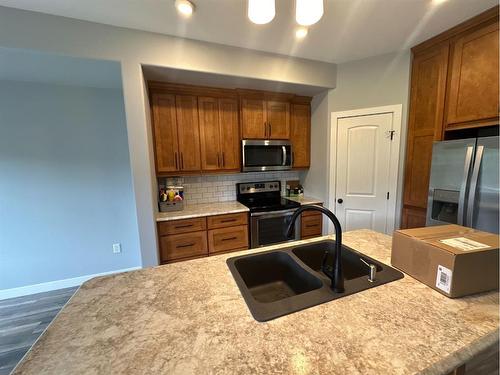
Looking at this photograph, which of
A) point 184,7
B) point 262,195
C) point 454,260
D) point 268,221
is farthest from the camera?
point 262,195

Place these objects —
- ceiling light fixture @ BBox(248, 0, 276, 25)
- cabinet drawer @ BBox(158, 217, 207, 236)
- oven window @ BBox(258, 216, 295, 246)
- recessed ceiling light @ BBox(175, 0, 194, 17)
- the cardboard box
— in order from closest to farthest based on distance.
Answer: the cardboard box, ceiling light fixture @ BBox(248, 0, 276, 25), recessed ceiling light @ BBox(175, 0, 194, 17), cabinet drawer @ BBox(158, 217, 207, 236), oven window @ BBox(258, 216, 295, 246)

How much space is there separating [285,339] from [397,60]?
9.51 feet

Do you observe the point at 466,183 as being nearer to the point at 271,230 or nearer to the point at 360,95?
the point at 360,95

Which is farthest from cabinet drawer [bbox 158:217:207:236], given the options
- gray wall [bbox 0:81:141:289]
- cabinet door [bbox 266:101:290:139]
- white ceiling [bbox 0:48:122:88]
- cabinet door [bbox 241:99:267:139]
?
white ceiling [bbox 0:48:122:88]

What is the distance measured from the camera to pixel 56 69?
1938 millimetres

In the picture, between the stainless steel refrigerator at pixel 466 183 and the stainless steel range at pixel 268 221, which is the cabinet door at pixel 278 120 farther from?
the stainless steel refrigerator at pixel 466 183

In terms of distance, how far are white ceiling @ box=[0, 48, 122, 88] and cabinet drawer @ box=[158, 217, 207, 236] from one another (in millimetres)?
1556

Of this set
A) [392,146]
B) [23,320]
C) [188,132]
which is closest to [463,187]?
[392,146]

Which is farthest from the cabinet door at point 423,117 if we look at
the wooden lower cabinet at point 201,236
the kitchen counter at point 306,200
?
the wooden lower cabinet at point 201,236

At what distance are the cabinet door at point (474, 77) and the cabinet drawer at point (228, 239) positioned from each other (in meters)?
2.34

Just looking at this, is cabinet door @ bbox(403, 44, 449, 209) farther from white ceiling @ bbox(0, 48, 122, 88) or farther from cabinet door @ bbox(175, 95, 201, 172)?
white ceiling @ bbox(0, 48, 122, 88)

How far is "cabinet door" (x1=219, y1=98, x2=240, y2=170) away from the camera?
2613mm

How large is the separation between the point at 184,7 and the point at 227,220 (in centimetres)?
A: 196

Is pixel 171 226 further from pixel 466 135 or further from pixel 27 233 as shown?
pixel 466 135
